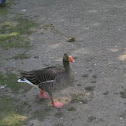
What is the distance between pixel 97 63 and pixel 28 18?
3.49 m

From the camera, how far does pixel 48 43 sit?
698 centimetres

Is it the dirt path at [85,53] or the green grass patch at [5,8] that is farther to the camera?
the green grass patch at [5,8]

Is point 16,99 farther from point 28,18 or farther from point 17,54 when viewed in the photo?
point 28,18

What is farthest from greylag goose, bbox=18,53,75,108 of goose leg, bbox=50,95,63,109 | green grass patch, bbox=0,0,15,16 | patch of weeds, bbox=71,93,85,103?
green grass patch, bbox=0,0,15,16

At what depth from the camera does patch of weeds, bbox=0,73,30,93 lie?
209 inches

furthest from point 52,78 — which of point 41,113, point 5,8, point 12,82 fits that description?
point 5,8

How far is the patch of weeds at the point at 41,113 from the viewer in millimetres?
4546

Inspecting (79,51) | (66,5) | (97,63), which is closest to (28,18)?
(66,5)

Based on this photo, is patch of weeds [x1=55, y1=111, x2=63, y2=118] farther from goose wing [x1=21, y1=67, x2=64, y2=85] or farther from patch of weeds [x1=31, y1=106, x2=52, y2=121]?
goose wing [x1=21, y1=67, x2=64, y2=85]

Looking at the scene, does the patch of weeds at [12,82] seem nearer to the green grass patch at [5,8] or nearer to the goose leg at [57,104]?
the goose leg at [57,104]

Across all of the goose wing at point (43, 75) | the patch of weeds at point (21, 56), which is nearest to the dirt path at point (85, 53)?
the patch of weeds at point (21, 56)

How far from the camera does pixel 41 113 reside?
4629mm

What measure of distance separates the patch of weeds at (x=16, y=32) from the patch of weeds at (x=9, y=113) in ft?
6.96

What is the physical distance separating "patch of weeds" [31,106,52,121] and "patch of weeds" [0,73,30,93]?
693mm
